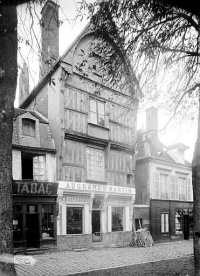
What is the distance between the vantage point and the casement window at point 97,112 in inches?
765

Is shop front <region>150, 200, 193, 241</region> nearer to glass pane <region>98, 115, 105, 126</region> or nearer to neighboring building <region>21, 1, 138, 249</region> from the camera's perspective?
neighboring building <region>21, 1, 138, 249</region>

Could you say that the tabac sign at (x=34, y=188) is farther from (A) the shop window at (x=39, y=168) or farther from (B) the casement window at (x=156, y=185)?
(B) the casement window at (x=156, y=185)

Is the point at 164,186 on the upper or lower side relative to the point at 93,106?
lower

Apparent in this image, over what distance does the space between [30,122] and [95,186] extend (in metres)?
5.37

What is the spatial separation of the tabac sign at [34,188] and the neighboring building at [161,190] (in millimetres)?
7483

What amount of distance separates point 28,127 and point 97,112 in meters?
4.59

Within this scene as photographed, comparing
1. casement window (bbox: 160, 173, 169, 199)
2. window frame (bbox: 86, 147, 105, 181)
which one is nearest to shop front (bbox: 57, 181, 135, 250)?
window frame (bbox: 86, 147, 105, 181)

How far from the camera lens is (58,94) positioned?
17797 millimetres

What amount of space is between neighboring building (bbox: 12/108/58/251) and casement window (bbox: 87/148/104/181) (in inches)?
98.7

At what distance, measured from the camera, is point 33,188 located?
637 inches

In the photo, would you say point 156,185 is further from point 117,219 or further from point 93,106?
point 93,106

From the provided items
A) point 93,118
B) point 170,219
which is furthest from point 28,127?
point 170,219

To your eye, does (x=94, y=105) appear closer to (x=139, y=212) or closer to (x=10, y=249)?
(x=139, y=212)

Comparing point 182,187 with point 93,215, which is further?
point 182,187
